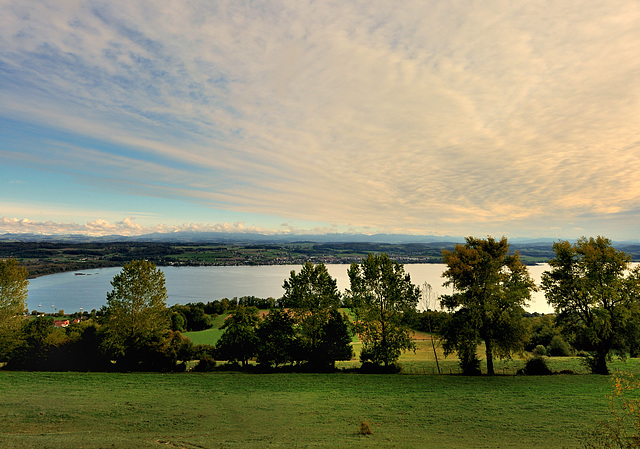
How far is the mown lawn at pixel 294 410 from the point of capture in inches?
525

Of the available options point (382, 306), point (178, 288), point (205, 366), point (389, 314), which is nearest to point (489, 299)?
point (389, 314)

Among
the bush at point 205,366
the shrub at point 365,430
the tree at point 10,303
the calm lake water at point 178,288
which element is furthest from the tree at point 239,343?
the calm lake water at point 178,288

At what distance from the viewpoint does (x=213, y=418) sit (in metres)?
16.2

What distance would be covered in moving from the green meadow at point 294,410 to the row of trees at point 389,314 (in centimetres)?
340

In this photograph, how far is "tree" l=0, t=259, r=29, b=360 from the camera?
29159mm

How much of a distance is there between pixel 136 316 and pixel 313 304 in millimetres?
17820

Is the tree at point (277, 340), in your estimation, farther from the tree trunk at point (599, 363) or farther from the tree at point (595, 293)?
the tree trunk at point (599, 363)

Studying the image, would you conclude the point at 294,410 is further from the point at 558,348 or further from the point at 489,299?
the point at 558,348

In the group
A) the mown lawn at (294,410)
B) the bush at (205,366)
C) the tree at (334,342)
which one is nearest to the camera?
the mown lawn at (294,410)

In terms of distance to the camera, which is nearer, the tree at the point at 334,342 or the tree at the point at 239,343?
the tree at the point at 334,342

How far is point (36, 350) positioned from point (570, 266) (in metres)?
49.4

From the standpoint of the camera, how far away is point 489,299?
87.4 feet

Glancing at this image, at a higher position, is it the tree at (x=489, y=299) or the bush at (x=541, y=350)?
the tree at (x=489, y=299)

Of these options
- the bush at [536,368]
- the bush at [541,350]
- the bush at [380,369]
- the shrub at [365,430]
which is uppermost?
the shrub at [365,430]
